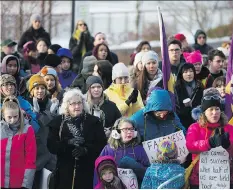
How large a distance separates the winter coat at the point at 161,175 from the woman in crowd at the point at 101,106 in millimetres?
1328

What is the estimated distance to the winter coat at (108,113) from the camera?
1130 centimetres

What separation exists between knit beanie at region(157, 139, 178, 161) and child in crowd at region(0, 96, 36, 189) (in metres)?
1.42

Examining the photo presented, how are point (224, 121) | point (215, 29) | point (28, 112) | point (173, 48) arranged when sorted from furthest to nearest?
point (215, 29)
point (173, 48)
point (28, 112)
point (224, 121)

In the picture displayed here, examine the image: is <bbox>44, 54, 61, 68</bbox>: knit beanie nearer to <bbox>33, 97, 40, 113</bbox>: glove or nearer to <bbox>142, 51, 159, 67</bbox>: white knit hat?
<bbox>142, 51, 159, 67</bbox>: white knit hat

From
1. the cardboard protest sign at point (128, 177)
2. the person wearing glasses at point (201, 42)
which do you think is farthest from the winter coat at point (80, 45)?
the cardboard protest sign at point (128, 177)

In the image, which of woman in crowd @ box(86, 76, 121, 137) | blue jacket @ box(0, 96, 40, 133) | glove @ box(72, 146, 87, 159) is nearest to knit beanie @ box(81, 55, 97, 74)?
woman in crowd @ box(86, 76, 121, 137)

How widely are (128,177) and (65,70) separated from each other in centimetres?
436

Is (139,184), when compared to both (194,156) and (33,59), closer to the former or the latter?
(194,156)

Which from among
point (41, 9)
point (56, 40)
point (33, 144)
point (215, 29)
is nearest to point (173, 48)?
point (33, 144)

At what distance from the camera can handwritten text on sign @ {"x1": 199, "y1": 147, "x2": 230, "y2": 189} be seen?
33.9ft

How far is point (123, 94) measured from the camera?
12031 mm

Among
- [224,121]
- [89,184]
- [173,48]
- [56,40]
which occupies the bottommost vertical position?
[89,184]

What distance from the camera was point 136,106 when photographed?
11.9 metres

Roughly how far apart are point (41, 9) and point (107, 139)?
1273 centimetres
